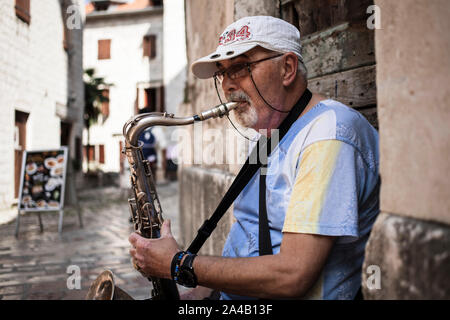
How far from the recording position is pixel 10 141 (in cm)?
777

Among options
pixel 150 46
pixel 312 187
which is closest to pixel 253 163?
pixel 312 187

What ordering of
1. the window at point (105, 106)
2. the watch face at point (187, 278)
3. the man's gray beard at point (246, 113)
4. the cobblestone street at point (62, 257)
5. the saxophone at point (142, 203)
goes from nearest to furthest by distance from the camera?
the watch face at point (187, 278), the man's gray beard at point (246, 113), the saxophone at point (142, 203), the cobblestone street at point (62, 257), the window at point (105, 106)

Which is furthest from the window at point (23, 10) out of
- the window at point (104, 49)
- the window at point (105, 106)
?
the window at point (105, 106)

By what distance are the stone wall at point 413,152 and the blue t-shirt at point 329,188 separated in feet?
0.46

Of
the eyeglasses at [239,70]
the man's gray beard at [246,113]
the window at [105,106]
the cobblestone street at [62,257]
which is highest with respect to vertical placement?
the window at [105,106]

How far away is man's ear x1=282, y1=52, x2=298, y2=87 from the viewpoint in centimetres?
151

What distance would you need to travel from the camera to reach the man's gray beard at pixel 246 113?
1.59 metres

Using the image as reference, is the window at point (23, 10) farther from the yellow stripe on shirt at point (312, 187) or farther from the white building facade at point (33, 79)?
the yellow stripe on shirt at point (312, 187)

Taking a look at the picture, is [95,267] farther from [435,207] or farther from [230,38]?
[435,207]

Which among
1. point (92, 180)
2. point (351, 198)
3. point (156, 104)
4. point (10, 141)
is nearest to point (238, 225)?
point (351, 198)

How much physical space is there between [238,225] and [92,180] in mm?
16472

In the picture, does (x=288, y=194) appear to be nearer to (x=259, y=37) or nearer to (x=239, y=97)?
(x=239, y=97)

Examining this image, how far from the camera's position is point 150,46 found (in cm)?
2362

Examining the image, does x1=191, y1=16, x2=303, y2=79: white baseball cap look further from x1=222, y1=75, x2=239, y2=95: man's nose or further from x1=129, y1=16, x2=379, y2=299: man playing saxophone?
x1=222, y1=75, x2=239, y2=95: man's nose
